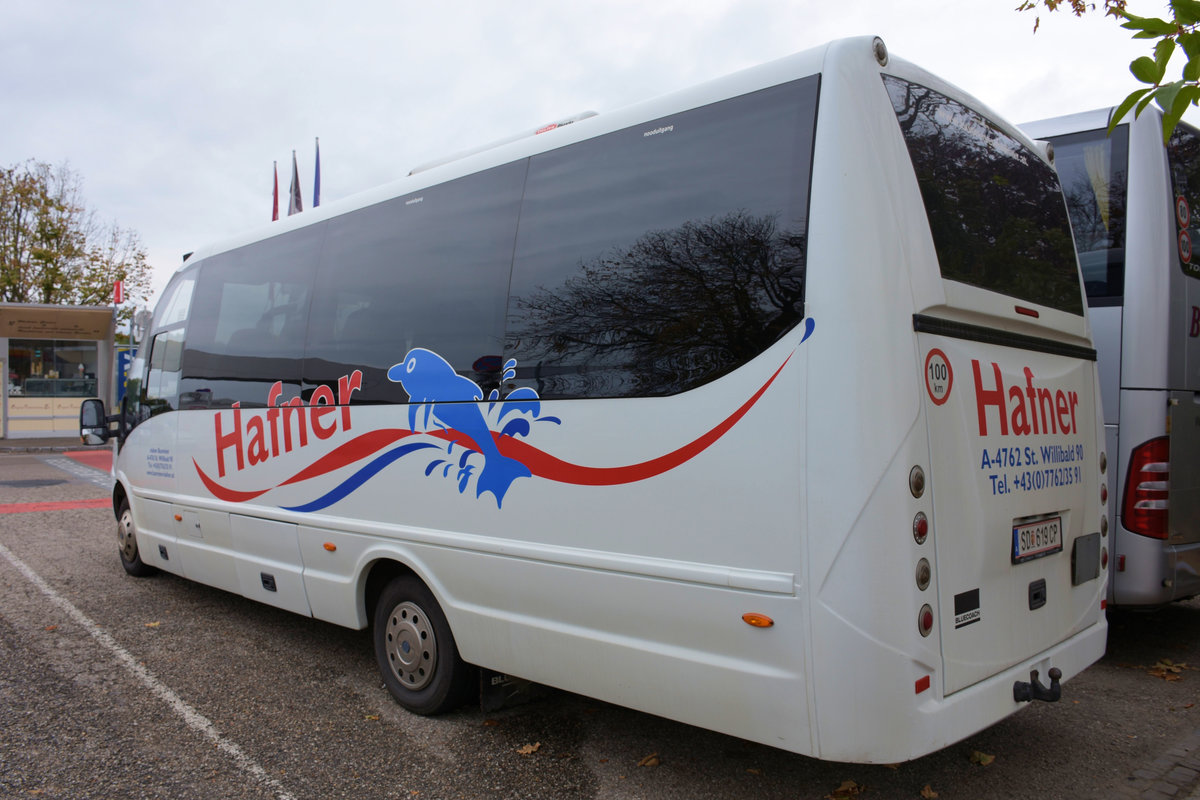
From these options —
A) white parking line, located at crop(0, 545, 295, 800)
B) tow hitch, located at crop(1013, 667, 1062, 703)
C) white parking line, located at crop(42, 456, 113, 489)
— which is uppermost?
tow hitch, located at crop(1013, 667, 1062, 703)

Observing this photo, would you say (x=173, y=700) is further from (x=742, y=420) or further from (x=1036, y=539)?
(x=1036, y=539)

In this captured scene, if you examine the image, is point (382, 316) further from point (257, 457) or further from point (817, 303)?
point (817, 303)

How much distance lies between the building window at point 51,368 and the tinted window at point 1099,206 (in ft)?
83.3

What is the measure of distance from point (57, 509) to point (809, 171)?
13327 millimetres

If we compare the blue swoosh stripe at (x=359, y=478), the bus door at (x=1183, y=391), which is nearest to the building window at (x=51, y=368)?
the blue swoosh stripe at (x=359, y=478)

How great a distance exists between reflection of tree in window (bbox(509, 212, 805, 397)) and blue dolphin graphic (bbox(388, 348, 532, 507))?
390mm

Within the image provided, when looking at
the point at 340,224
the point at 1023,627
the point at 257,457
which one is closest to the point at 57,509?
the point at 257,457

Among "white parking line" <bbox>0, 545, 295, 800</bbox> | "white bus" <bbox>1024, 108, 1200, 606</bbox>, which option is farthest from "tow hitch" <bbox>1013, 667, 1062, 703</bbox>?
"white parking line" <bbox>0, 545, 295, 800</bbox>

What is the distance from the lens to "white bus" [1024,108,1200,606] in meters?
5.22

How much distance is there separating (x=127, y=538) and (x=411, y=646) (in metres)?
4.94

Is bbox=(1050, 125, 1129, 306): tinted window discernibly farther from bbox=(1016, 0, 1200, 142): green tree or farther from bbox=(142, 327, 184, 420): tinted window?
bbox=(142, 327, 184, 420): tinted window

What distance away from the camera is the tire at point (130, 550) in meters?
8.27

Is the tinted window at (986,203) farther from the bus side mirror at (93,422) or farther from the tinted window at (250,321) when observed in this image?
the bus side mirror at (93,422)

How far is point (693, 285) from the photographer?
3.49m
